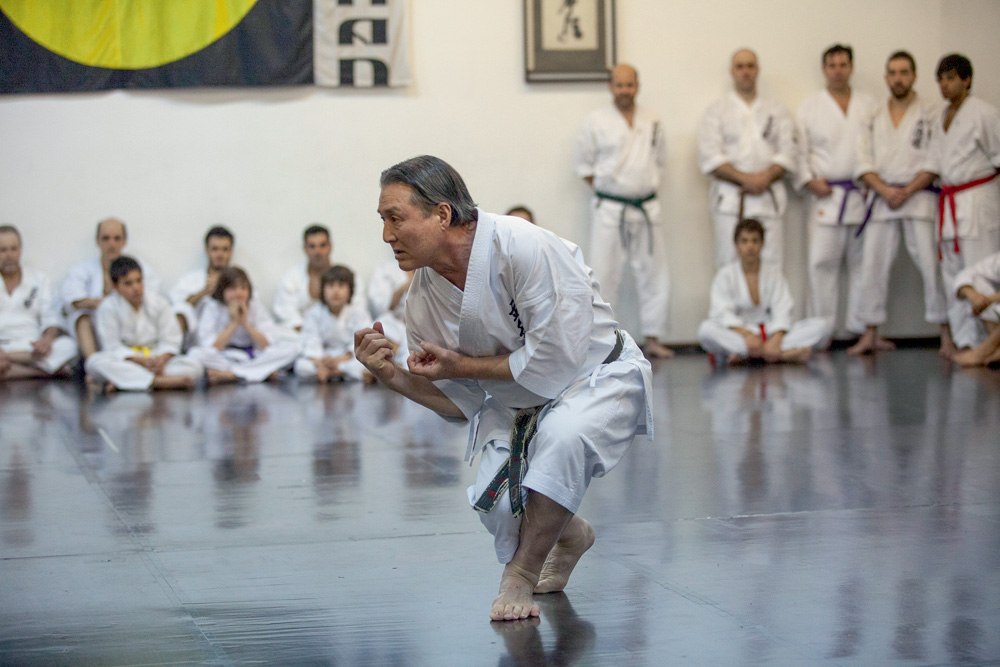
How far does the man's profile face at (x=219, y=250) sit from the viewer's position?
704 centimetres

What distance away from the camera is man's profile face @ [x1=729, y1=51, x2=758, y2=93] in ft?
24.3

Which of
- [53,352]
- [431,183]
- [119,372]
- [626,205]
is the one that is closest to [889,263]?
[626,205]

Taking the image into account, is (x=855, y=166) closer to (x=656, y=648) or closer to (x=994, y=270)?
(x=994, y=270)

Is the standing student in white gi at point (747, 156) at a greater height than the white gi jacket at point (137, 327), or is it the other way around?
the standing student in white gi at point (747, 156)

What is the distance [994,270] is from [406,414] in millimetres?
3352

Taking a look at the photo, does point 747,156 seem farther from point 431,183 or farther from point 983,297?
point 431,183

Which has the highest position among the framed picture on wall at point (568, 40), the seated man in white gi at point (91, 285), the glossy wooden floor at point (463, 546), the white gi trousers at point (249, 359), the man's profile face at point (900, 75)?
the framed picture on wall at point (568, 40)

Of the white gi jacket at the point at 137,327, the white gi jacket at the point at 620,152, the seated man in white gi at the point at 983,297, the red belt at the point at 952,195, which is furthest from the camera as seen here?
the white gi jacket at the point at 620,152

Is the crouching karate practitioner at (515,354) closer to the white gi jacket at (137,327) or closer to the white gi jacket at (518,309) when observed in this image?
the white gi jacket at (518,309)

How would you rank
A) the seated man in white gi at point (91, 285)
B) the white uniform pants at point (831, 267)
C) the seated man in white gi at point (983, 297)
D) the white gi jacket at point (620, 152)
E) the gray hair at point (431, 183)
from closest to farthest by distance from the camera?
the gray hair at point (431, 183) < the seated man in white gi at point (983, 297) < the seated man in white gi at point (91, 285) < the white gi jacket at point (620, 152) < the white uniform pants at point (831, 267)

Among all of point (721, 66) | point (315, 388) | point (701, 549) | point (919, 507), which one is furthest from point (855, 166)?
point (701, 549)

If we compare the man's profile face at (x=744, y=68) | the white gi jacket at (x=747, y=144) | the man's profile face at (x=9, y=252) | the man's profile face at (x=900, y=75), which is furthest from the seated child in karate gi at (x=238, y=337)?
the man's profile face at (x=900, y=75)

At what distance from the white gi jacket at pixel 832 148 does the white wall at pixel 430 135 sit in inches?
12.6

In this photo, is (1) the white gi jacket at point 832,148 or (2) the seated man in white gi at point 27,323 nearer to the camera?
(2) the seated man in white gi at point 27,323
